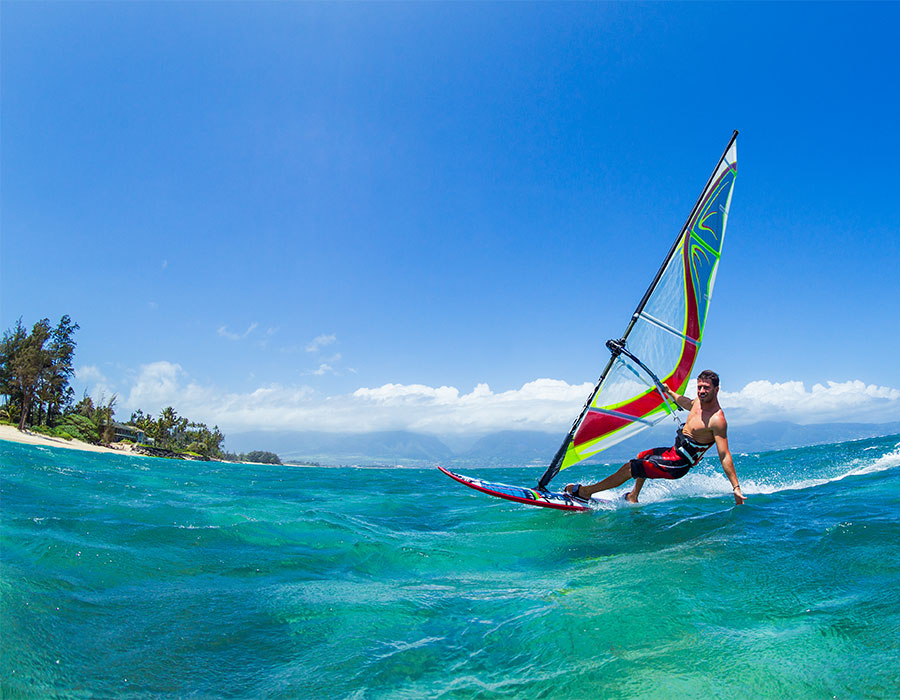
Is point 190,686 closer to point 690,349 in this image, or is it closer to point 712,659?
point 712,659

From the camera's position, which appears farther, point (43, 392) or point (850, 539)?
point (43, 392)

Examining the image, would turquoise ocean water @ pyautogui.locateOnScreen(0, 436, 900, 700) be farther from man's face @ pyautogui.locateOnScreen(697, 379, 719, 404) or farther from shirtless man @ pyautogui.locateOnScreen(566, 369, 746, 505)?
man's face @ pyautogui.locateOnScreen(697, 379, 719, 404)

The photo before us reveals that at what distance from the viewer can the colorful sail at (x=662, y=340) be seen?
28.6 ft

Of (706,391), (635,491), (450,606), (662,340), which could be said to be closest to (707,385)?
(706,391)

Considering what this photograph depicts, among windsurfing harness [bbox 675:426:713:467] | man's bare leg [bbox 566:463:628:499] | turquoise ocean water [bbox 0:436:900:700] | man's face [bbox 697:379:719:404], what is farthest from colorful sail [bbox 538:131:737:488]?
turquoise ocean water [bbox 0:436:900:700]

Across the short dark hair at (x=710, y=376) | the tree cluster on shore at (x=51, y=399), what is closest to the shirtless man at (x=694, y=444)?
the short dark hair at (x=710, y=376)

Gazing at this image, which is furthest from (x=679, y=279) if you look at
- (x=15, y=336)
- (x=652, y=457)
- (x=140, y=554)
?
(x=15, y=336)

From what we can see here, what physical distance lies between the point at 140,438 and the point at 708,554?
232 ft

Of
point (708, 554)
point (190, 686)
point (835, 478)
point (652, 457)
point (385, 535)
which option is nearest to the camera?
point (190, 686)

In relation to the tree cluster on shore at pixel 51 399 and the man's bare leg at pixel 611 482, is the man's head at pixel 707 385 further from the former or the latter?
the tree cluster on shore at pixel 51 399

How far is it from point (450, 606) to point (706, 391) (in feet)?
17.7

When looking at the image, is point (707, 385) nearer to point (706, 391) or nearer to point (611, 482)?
point (706, 391)

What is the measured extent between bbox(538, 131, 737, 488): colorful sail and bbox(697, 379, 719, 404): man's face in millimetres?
1083

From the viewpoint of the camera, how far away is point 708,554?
5305mm
